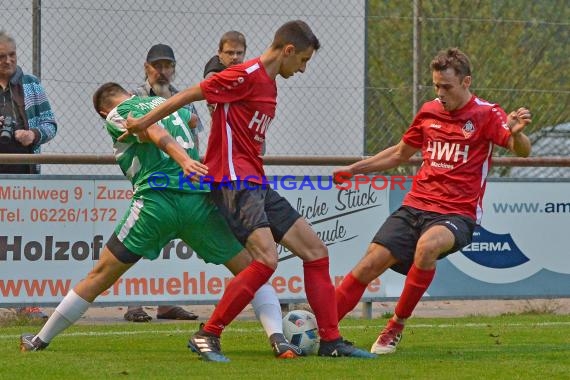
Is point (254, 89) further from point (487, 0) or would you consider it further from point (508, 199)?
point (487, 0)

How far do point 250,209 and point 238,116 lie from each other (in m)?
0.55

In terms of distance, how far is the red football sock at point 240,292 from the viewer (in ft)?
26.0

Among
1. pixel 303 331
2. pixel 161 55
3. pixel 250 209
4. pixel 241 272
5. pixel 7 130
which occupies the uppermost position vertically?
pixel 161 55

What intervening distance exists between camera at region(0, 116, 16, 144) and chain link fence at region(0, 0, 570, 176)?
0.81m

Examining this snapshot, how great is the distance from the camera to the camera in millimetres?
11039

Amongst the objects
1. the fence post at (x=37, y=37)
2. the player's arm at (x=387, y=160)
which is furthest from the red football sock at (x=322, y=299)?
the fence post at (x=37, y=37)

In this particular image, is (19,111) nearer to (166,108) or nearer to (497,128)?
(166,108)

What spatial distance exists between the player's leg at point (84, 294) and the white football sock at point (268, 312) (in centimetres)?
78

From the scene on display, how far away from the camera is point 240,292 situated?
7922mm

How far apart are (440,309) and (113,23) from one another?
393 cm

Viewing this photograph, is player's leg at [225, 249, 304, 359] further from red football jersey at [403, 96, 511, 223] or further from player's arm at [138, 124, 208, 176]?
red football jersey at [403, 96, 511, 223]

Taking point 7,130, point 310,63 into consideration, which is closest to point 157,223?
point 7,130

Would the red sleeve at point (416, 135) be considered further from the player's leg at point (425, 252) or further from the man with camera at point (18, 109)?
the man with camera at point (18, 109)

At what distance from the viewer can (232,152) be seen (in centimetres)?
798
